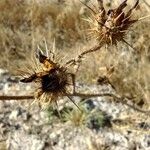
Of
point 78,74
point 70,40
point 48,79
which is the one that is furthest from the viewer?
point 70,40

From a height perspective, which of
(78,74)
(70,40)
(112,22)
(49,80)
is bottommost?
(49,80)

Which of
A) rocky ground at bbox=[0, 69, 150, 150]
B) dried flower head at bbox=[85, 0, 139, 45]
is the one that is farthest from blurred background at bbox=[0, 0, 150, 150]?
dried flower head at bbox=[85, 0, 139, 45]

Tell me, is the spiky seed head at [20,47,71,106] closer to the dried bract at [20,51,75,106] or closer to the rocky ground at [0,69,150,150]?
the dried bract at [20,51,75,106]

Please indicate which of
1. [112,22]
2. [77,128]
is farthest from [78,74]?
[112,22]

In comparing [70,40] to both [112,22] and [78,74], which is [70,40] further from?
[112,22]

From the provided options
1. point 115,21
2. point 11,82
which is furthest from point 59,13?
point 115,21

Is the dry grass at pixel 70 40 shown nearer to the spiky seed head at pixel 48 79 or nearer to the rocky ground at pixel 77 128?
the rocky ground at pixel 77 128
